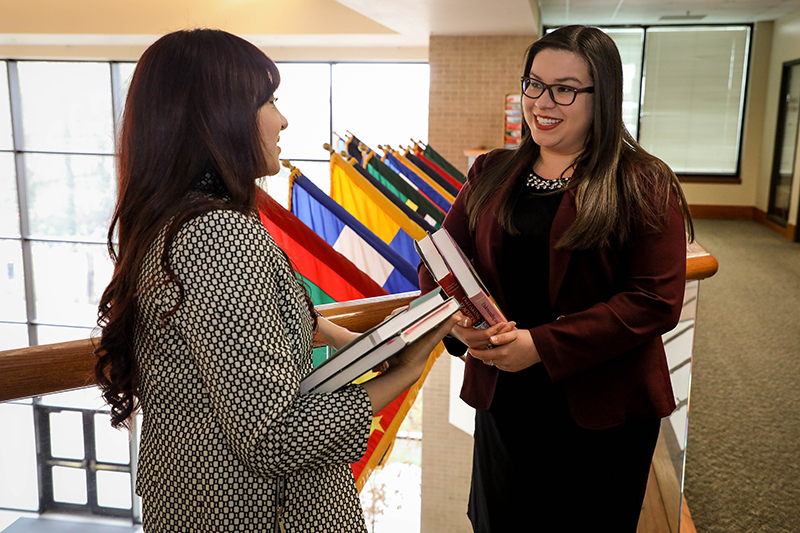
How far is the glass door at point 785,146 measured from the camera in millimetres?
9930

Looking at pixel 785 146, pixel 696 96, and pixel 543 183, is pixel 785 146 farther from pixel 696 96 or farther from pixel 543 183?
pixel 543 183

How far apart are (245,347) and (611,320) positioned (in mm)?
770

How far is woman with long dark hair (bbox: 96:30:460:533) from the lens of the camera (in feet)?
2.79

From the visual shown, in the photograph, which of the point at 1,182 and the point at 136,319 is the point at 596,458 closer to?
the point at 136,319

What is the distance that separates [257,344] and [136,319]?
23 cm

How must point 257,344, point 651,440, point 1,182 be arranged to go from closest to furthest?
point 257,344 → point 651,440 → point 1,182

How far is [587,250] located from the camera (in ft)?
4.54

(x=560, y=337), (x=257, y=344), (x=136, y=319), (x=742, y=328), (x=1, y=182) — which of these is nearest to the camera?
(x=257, y=344)

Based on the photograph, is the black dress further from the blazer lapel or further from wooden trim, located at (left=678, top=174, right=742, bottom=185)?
wooden trim, located at (left=678, top=174, right=742, bottom=185)

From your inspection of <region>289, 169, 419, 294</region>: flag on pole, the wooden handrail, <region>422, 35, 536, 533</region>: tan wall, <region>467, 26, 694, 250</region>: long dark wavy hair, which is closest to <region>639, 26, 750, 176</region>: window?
<region>422, 35, 536, 533</region>: tan wall

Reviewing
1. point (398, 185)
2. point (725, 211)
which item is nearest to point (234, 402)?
point (398, 185)

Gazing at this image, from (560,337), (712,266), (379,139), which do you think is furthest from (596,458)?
(379,139)

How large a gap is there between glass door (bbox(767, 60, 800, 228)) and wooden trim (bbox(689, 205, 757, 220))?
889 mm

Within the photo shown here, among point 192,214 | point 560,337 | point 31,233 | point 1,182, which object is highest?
point 192,214
